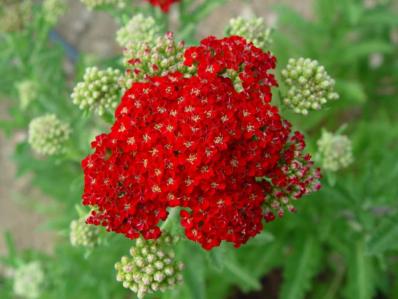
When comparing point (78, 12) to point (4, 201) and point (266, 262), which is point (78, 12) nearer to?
point (4, 201)

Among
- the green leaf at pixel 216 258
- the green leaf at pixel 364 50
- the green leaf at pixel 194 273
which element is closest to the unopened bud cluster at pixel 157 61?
the green leaf at pixel 216 258

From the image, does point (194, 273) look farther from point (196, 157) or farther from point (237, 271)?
point (196, 157)

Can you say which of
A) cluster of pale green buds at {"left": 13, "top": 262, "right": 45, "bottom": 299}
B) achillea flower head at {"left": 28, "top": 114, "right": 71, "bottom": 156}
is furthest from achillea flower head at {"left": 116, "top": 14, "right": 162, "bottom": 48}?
cluster of pale green buds at {"left": 13, "top": 262, "right": 45, "bottom": 299}

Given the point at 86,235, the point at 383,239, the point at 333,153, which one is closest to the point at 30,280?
the point at 86,235

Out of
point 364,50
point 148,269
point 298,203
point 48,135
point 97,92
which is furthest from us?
point 364,50

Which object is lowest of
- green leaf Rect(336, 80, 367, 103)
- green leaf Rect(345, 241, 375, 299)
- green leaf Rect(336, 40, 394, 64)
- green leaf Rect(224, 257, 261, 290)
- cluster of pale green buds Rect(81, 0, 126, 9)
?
green leaf Rect(345, 241, 375, 299)

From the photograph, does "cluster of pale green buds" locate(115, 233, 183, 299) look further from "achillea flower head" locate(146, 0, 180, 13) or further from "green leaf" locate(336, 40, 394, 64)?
"green leaf" locate(336, 40, 394, 64)

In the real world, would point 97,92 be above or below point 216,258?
above
